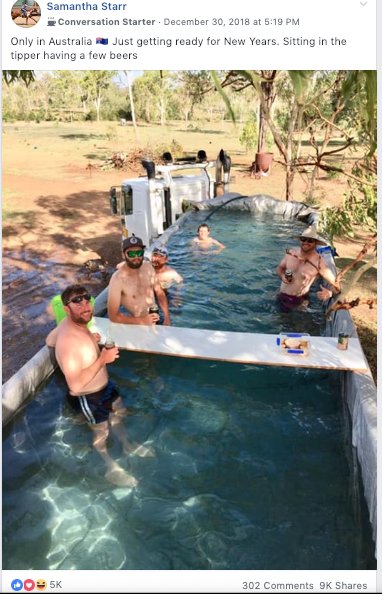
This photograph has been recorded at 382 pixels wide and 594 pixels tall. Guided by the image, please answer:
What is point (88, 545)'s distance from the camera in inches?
112

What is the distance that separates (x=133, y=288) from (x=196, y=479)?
2379mm

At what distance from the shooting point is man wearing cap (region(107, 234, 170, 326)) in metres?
4.75

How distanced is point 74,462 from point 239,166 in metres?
19.9

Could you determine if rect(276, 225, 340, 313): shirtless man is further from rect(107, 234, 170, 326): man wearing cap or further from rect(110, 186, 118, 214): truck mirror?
rect(110, 186, 118, 214): truck mirror

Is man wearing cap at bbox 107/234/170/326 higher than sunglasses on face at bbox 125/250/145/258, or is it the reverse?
sunglasses on face at bbox 125/250/145/258

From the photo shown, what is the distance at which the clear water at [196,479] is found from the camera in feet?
9.18

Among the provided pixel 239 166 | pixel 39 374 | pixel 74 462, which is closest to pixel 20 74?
pixel 39 374

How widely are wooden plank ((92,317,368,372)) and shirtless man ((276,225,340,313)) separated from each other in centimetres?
174

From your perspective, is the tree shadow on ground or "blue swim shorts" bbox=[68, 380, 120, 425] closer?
"blue swim shorts" bbox=[68, 380, 120, 425]

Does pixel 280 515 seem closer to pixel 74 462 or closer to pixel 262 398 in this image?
pixel 262 398
